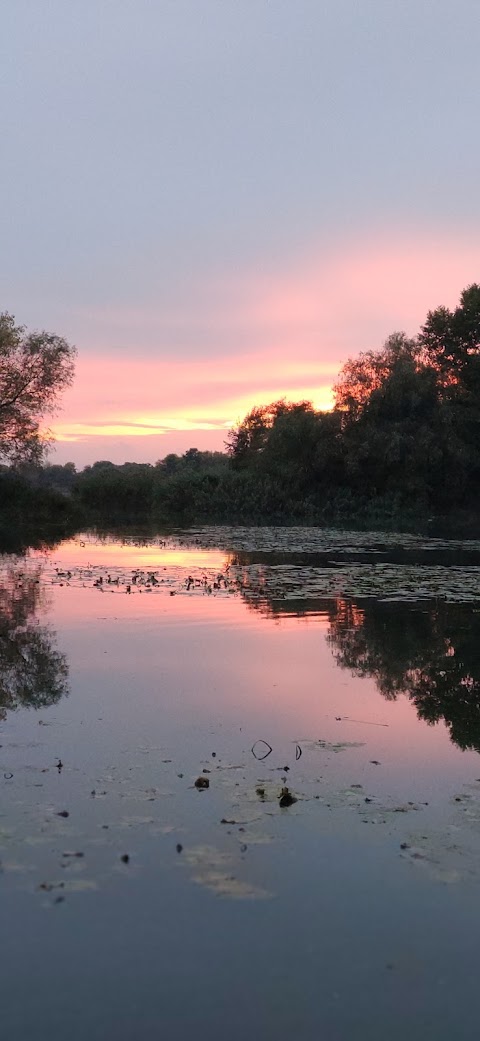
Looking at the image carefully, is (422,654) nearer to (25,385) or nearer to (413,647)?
(413,647)

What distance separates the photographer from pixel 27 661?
32.2ft

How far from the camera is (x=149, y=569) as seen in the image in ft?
67.1

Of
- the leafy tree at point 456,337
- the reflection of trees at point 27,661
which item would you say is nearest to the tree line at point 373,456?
the leafy tree at point 456,337

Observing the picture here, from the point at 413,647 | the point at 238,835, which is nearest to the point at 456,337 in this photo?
the point at 413,647

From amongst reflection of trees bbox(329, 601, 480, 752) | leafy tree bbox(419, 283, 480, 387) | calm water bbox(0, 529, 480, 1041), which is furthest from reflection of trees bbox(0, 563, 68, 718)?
leafy tree bbox(419, 283, 480, 387)

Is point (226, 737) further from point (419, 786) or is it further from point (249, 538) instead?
point (249, 538)

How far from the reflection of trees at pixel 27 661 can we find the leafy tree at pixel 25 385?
89.6ft

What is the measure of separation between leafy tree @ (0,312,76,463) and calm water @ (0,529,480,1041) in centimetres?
3041

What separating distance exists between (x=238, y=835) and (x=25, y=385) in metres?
38.5

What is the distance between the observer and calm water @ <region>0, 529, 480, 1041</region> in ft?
12.0

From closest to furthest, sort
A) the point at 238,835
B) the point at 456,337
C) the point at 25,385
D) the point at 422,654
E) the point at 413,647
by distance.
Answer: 1. the point at 238,835
2. the point at 422,654
3. the point at 413,647
4. the point at 25,385
5. the point at 456,337

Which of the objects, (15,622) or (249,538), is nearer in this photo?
(15,622)

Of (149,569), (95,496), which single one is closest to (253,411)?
(95,496)

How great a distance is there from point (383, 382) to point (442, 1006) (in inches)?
1893
